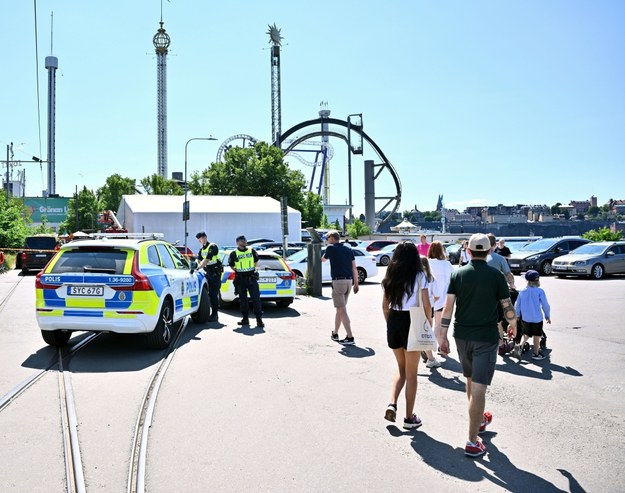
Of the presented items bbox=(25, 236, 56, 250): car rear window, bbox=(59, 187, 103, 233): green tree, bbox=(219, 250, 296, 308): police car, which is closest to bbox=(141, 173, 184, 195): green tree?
bbox=(59, 187, 103, 233): green tree

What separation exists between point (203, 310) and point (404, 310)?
22.9ft

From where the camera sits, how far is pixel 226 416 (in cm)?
564

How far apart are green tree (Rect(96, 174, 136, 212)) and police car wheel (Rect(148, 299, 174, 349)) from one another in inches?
3606

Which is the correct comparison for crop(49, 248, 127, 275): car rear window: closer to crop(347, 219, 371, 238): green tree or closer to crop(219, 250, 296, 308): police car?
crop(219, 250, 296, 308): police car

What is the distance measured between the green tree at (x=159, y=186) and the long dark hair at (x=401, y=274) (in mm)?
88704

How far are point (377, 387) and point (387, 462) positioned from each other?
2.32m

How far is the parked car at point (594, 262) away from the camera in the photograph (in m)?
22.5

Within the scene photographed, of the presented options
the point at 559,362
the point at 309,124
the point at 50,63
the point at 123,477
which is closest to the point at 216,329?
the point at 559,362

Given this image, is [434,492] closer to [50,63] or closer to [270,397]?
[270,397]

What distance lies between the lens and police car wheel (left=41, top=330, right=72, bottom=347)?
8.95 meters

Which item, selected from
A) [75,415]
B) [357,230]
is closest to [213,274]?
[75,415]

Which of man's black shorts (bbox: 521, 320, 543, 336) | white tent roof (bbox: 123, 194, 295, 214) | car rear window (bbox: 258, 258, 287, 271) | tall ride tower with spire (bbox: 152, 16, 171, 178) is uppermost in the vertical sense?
tall ride tower with spire (bbox: 152, 16, 171, 178)

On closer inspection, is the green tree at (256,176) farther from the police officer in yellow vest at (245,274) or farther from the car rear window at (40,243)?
the police officer in yellow vest at (245,274)

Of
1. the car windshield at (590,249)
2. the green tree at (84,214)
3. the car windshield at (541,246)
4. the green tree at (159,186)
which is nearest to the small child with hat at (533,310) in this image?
the car windshield at (590,249)
